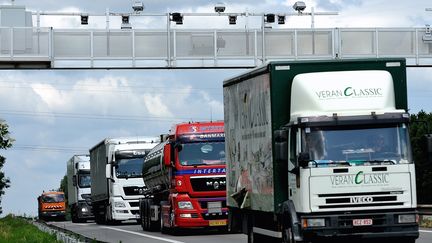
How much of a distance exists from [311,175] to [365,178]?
852 millimetres

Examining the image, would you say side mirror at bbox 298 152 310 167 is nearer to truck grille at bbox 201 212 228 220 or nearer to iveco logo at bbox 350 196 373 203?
iveco logo at bbox 350 196 373 203

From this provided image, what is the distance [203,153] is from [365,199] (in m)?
14.2

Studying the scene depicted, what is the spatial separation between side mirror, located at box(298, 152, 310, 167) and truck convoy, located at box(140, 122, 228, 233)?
13.9 metres

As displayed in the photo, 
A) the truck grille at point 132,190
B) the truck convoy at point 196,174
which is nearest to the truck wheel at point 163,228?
the truck convoy at point 196,174

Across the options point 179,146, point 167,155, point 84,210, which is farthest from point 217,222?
point 84,210

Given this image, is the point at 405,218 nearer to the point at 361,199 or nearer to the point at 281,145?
the point at 361,199

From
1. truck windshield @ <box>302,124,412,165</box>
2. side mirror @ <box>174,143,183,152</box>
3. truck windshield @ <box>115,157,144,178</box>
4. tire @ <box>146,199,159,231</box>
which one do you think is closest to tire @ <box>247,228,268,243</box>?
truck windshield @ <box>302,124,412,165</box>

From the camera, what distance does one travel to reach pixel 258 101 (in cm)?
2097

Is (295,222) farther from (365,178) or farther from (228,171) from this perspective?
(228,171)

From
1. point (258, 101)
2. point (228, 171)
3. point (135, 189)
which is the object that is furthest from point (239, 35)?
point (258, 101)

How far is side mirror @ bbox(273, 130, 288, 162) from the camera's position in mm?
18922

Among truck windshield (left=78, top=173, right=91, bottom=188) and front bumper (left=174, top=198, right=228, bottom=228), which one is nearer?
front bumper (left=174, top=198, right=228, bottom=228)

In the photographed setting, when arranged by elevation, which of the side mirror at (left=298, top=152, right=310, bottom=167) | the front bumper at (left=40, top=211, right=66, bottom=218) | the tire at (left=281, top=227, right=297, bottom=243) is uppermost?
the side mirror at (left=298, top=152, right=310, bottom=167)

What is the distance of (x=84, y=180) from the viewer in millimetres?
65125
